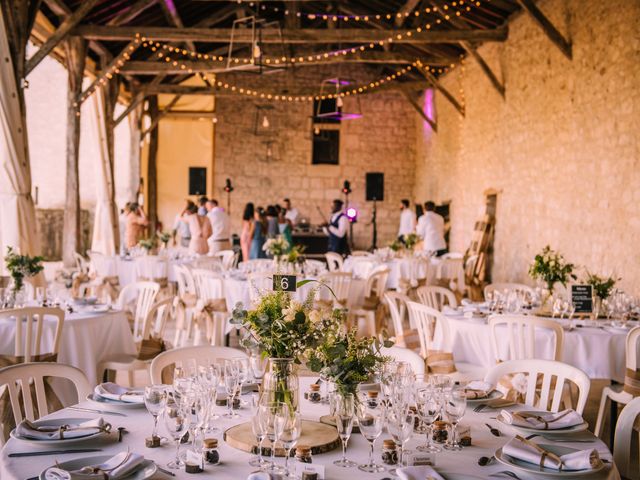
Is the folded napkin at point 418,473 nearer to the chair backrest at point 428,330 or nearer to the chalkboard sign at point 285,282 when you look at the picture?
the chalkboard sign at point 285,282

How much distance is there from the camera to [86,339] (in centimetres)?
470

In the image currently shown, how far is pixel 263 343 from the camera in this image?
2.27m

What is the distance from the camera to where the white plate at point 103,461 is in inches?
73.7

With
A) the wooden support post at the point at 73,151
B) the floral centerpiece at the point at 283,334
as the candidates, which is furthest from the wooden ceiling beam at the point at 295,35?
the floral centerpiece at the point at 283,334

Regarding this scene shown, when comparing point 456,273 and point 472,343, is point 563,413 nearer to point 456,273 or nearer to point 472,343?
point 472,343

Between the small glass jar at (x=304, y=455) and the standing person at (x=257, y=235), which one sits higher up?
the standing person at (x=257, y=235)

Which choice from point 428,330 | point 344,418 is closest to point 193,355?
point 344,418

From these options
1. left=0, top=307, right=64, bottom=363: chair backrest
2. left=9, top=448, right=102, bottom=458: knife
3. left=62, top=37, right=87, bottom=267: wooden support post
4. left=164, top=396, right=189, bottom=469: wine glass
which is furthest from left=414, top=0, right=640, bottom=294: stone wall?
left=62, top=37, right=87, bottom=267: wooden support post

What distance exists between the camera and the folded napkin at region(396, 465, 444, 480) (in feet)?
6.15

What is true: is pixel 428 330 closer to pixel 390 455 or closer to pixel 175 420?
pixel 390 455

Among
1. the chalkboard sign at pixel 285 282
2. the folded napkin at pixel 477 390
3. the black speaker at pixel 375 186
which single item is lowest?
the folded napkin at pixel 477 390

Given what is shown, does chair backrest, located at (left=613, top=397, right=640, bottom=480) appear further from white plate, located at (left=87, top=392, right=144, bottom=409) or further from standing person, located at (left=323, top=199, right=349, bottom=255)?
standing person, located at (left=323, top=199, right=349, bottom=255)

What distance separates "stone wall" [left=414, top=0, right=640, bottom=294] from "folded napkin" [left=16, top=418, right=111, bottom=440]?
6.13m

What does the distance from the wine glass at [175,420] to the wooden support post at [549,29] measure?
26.6 ft
